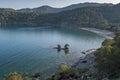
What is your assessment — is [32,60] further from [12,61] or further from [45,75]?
[45,75]

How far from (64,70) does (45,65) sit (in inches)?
913

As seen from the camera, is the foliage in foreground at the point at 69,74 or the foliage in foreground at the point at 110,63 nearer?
the foliage in foreground at the point at 110,63

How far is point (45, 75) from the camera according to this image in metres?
77.7

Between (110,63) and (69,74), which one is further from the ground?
(110,63)

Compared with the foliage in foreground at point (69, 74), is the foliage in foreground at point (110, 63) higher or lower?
higher

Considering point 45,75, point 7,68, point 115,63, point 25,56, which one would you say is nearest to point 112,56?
point 115,63

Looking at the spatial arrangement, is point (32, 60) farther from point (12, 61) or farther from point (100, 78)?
point (100, 78)

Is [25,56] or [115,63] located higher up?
[115,63]

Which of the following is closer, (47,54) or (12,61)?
(12,61)

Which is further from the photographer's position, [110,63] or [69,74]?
[69,74]

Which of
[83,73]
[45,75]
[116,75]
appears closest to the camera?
[116,75]

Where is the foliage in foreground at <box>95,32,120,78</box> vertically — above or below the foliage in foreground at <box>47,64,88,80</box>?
above

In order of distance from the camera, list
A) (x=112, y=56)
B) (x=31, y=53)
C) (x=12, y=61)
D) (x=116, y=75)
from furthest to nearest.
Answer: (x=31, y=53) < (x=12, y=61) < (x=112, y=56) < (x=116, y=75)

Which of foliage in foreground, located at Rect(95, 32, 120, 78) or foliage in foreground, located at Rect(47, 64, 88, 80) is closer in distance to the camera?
foliage in foreground, located at Rect(95, 32, 120, 78)
